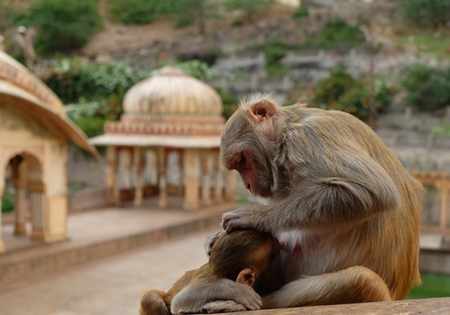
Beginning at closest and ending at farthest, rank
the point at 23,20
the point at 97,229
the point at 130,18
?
the point at 97,229 → the point at 23,20 → the point at 130,18

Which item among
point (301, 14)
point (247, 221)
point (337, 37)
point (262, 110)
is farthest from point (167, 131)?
point (301, 14)

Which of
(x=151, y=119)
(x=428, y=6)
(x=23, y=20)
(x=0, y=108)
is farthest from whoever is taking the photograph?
(x=23, y=20)

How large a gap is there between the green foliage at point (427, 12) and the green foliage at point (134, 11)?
17612mm

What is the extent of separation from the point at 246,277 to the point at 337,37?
33.4 meters

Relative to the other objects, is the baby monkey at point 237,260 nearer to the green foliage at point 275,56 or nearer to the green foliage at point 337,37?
the green foliage at point 275,56

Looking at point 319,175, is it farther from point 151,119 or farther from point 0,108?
point 151,119

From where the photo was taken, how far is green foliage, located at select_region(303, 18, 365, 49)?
111 feet

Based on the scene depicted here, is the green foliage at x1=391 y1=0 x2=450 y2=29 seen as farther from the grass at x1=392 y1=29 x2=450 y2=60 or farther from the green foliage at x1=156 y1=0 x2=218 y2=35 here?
the green foliage at x1=156 y1=0 x2=218 y2=35

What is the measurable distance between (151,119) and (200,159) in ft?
5.36

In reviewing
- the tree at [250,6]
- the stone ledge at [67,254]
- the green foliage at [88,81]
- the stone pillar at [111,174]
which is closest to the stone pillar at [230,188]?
the stone pillar at [111,174]

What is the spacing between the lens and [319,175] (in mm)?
2609

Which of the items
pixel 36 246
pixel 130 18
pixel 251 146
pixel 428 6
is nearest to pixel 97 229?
pixel 36 246

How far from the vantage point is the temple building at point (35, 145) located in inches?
419

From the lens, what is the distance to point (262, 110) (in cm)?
292
